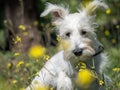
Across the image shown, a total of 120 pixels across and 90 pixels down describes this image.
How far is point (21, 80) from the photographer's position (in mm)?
9906

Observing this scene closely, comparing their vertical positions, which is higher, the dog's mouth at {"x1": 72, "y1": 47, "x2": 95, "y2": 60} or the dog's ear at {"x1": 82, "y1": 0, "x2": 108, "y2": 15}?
the dog's ear at {"x1": 82, "y1": 0, "x2": 108, "y2": 15}

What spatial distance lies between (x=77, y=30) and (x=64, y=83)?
0.79m

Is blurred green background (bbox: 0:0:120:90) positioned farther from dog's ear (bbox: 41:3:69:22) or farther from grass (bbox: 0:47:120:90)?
dog's ear (bbox: 41:3:69:22)

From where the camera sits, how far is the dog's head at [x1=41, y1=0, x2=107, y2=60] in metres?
8.63

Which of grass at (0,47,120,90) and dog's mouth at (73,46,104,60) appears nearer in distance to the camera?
dog's mouth at (73,46,104,60)

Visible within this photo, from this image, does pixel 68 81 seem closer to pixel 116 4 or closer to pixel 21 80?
pixel 21 80

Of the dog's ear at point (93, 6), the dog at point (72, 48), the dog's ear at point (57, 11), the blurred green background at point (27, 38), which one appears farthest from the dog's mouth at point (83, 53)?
the dog's ear at point (57, 11)

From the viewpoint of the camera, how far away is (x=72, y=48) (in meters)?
8.59

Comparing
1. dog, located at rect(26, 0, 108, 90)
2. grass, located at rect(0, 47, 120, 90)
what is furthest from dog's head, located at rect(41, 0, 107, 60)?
grass, located at rect(0, 47, 120, 90)

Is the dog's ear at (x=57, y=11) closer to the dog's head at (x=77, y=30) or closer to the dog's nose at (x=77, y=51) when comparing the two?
the dog's head at (x=77, y=30)

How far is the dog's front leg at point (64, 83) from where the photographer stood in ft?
29.7

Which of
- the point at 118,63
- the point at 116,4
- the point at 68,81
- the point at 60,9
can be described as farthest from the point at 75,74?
the point at 116,4

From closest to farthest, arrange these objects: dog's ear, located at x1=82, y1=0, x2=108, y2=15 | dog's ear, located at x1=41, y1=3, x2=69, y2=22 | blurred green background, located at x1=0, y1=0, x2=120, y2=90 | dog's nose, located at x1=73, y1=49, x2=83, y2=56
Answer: dog's nose, located at x1=73, y1=49, x2=83, y2=56 < dog's ear, located at x1=82, y1=0, x2=108, y2=15 < dog's ear, located at x1=41, y1=3, x2=69, y2=22 < blurred green background, located at x1=0, y1=0, x2=120, y2=90

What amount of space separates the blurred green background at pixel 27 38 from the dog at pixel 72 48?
0.99 ft
